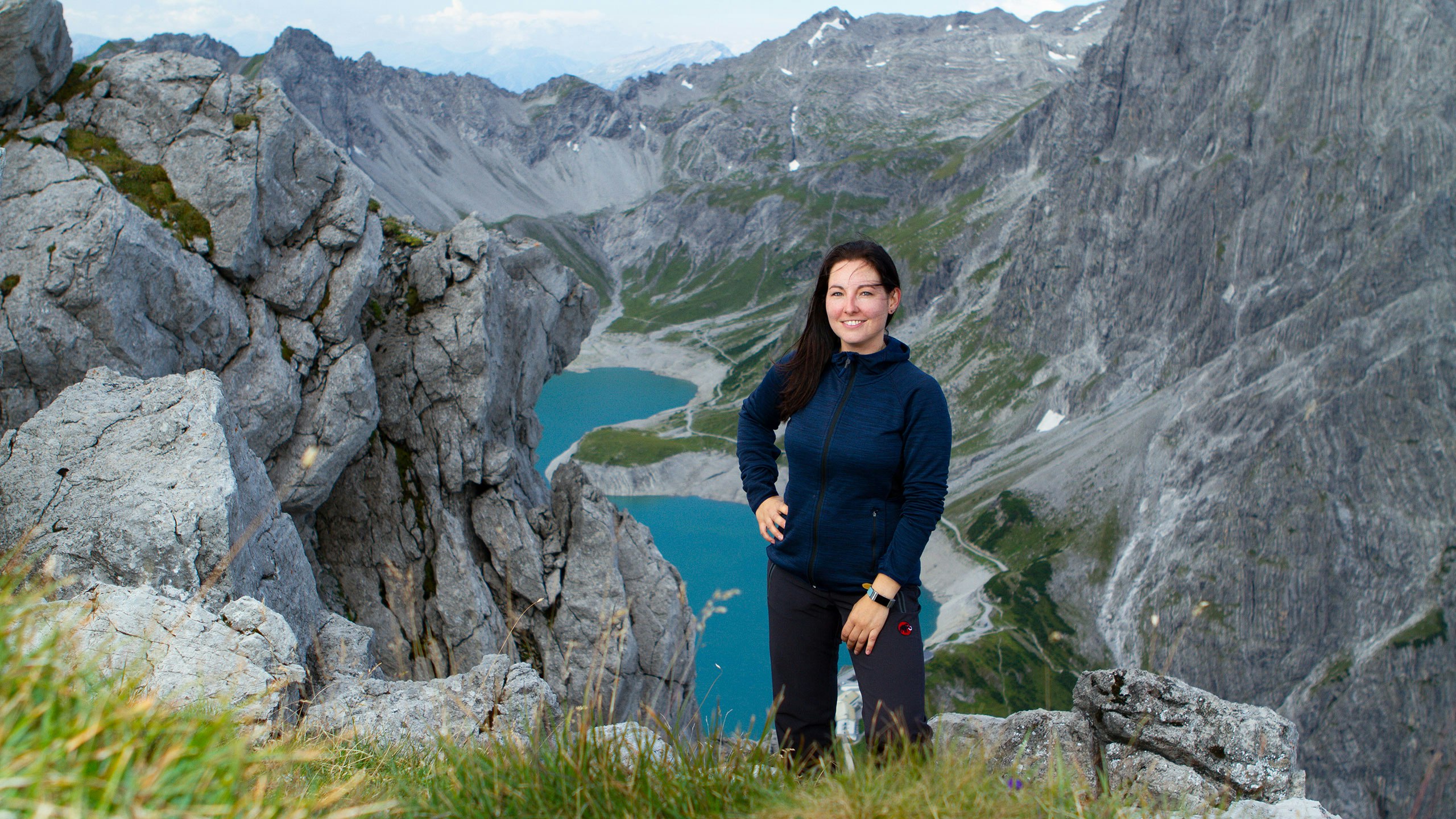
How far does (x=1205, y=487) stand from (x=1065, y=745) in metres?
85.5

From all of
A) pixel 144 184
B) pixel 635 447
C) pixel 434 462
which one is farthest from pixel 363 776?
pixel 635 447

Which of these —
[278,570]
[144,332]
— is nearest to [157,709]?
[278,570]

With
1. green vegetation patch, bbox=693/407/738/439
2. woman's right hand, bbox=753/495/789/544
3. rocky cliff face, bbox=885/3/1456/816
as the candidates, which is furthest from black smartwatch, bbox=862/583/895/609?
green vegetation patch, bbox=693/407/738/439

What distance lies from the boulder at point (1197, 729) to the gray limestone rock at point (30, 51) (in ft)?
83.6

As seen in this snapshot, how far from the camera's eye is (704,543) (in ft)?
354

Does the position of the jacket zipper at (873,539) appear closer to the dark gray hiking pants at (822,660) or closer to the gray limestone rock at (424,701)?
the dark gray hiking pants at (822,660)

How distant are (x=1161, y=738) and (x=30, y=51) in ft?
87.7

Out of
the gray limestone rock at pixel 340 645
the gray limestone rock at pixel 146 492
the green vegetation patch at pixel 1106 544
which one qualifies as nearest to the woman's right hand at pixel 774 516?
the gray limestone rock at pixel 146 492

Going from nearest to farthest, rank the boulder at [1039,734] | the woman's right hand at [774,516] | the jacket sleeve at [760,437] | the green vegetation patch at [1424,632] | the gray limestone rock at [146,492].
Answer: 1. the woman's right hand at [774,516]
2. the jacket sleeve at [760,437]
3. the boulder at [1039,734]
4. the gray limestone rock at [146,492]
5. the green vegetation patch at [1424,632]

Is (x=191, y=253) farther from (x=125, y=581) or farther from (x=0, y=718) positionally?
(x=0, y=718)

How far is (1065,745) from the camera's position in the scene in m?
9.33

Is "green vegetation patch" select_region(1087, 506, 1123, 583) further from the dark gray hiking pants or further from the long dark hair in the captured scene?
the long dark hair

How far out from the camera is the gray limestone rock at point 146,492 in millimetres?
11805

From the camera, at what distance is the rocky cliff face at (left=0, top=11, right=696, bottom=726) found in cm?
1310
